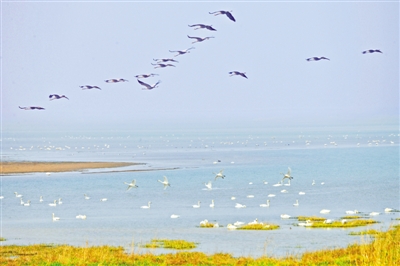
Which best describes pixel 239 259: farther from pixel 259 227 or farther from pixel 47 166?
pixel 47 166

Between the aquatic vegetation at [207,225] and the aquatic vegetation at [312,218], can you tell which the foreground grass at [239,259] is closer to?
the aquatic vegetation at [207,225]

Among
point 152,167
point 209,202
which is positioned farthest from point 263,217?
point 152,167

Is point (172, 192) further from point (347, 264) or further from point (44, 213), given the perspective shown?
point (347, 264)

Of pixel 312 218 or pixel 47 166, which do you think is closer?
pixel 312 218

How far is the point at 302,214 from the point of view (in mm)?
39125

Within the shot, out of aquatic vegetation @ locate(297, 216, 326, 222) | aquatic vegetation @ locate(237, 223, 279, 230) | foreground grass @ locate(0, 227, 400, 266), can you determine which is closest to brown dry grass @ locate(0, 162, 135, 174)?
aquatic vegetation @ locate(297, 216, 326, 222)

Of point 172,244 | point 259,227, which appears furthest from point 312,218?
point 172,244

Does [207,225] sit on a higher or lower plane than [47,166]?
lower

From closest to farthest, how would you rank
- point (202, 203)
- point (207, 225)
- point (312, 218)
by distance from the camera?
point (207, 225) < point (312, 218) < point (202, 203)

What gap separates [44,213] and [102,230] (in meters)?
8.21

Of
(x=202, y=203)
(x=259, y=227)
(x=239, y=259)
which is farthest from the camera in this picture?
(x=202, y=203)

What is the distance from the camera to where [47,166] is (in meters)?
75.7

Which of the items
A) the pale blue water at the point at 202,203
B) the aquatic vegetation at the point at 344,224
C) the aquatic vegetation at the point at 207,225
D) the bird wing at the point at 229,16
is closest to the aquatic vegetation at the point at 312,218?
the pale blue water at the point at 202,203

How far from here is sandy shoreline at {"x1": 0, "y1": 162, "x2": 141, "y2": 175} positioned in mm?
71250
